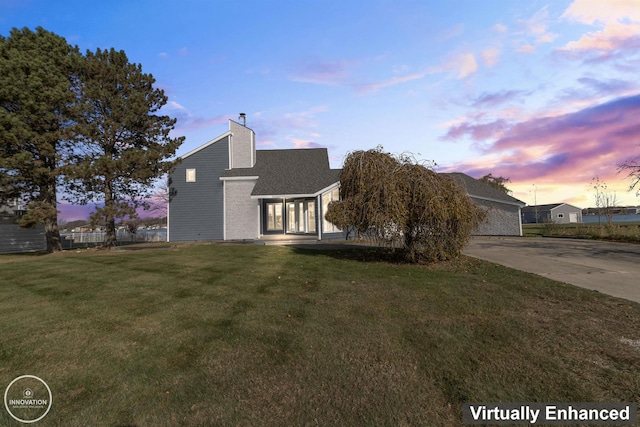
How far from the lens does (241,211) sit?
21500mm

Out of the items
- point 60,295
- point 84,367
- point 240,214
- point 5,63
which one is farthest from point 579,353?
point 5,63

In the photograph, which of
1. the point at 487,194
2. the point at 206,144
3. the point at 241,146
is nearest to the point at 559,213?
the point at 487,194

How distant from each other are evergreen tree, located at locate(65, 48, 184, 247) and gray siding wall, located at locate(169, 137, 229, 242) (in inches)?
91.4

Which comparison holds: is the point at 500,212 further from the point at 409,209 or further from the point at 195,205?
the point at 195,205

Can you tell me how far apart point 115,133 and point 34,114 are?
342cm

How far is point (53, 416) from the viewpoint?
2.77 metres

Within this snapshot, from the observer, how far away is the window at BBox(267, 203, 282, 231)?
2239 cm

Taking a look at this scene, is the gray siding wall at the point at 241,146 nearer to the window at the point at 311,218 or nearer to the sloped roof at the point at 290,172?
the sloped roof at the point at 290,172

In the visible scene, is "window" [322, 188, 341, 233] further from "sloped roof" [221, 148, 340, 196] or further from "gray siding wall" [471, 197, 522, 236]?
"gray siding wall" [471, 197, 522, 236]

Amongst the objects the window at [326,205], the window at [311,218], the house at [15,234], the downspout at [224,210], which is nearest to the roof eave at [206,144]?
the downspout at [224,210]

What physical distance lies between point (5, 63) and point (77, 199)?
7.51 metres

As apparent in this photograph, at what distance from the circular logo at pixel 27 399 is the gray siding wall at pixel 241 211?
17826 mm

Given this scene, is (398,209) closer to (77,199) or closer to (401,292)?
(401,292)

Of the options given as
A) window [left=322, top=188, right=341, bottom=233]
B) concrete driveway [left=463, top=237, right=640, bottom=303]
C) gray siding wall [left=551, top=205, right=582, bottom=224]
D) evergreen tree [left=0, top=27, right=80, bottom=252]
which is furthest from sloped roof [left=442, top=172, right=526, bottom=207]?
gray siding wall [left=551, top=205, right=582, bottom=224]
